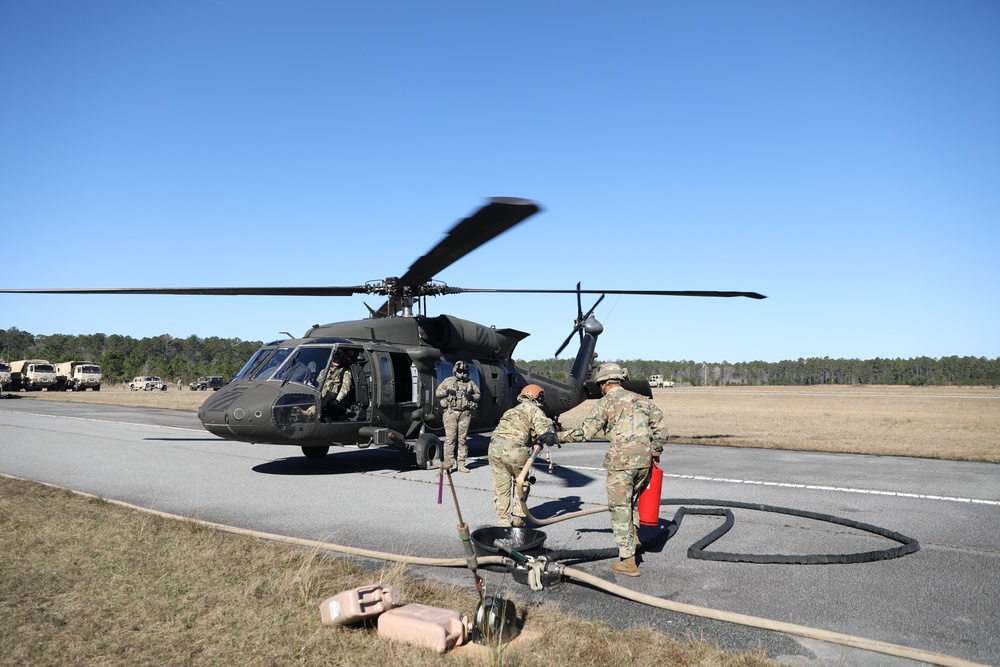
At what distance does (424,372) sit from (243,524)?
18.2 ft

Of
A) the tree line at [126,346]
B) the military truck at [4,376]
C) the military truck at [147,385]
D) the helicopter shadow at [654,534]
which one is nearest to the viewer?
the helicopter shadow at [654,534]

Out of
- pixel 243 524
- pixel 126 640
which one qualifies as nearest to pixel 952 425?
pixel 243 524

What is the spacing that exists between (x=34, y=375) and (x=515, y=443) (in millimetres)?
57700

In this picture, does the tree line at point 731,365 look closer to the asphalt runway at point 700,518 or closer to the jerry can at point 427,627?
the asphalt runway at point 700,518

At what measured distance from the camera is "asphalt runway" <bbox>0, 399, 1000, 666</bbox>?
4.70m

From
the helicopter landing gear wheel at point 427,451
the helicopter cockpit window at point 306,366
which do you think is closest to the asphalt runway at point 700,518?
the helicopter landing gear wheel at point 427,451

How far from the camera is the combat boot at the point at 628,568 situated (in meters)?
5.64

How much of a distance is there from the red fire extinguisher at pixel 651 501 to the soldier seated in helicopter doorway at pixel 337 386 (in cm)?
650

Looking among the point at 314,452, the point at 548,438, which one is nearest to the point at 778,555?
the point at 548,438

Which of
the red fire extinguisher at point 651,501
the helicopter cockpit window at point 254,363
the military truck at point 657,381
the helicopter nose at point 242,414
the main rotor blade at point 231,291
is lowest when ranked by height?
the military truck at point 657,381

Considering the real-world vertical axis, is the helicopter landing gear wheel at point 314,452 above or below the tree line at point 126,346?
below

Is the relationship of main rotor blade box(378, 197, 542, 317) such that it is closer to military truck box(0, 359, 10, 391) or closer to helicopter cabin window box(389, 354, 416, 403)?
helicopter cabin window box(389, 354, 416, 403)

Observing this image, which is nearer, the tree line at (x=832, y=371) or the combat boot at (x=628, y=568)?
the combat boot at (x=628, y=568)

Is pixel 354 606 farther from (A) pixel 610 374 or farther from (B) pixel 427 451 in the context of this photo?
(B) pixel 427 451
